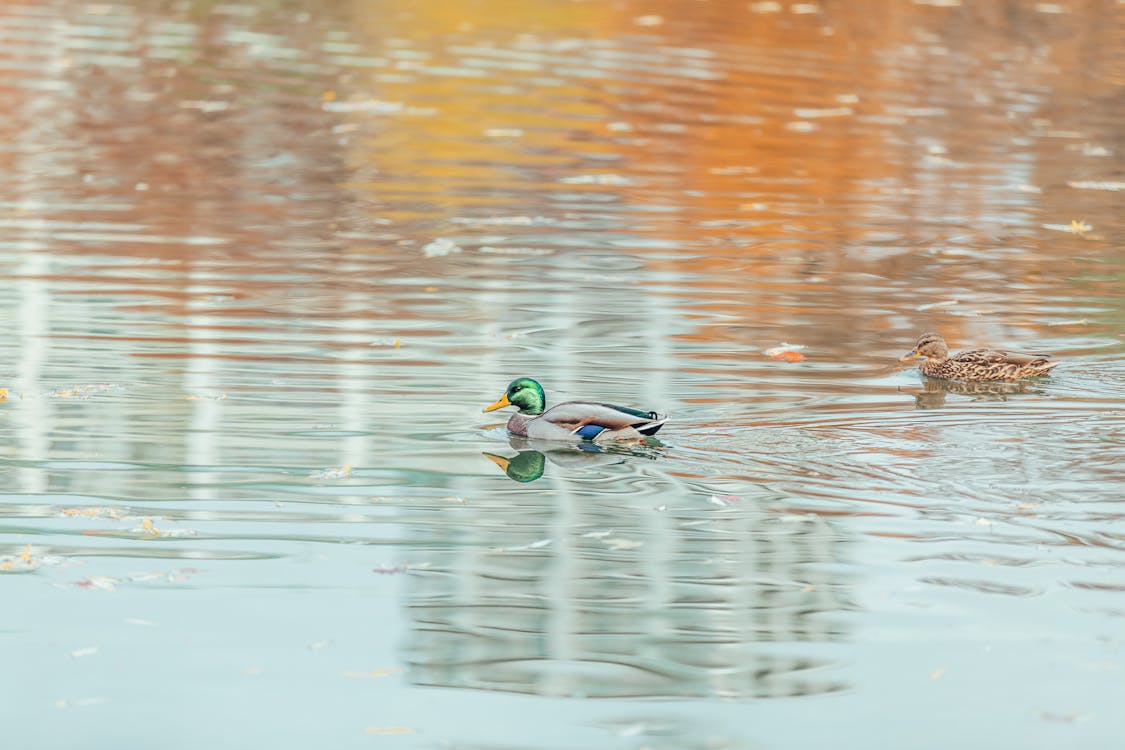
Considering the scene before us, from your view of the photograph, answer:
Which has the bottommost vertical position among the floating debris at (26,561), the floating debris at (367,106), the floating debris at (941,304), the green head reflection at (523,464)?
the floating debris at (941,304)

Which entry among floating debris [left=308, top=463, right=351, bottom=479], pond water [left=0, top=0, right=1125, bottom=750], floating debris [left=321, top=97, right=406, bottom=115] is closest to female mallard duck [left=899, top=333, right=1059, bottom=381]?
pond water [left=0, top=0, right=1125, bottom=750]

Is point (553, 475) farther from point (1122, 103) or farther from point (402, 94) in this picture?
point (1122, 103)

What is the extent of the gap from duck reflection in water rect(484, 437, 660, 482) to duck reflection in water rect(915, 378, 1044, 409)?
2.02 meters

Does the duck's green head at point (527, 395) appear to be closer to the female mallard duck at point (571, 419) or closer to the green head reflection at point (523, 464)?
the female mallard duck at point (571, 419)

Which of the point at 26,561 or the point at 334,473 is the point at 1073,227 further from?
the point at 26,561

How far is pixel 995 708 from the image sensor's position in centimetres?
661

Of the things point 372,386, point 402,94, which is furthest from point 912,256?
point 402,94

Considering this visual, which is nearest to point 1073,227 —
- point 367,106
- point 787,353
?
point 787,353

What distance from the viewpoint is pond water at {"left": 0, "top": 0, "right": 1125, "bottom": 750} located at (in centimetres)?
680

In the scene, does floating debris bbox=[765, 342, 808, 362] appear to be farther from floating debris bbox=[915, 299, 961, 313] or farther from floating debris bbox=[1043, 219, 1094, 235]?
floating debris bbox=[1043, 219, 1094, 235]

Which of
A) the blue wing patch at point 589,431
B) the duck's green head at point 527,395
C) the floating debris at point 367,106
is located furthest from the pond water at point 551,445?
the floating debris at point 367,106

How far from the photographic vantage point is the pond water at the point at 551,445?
680 cm

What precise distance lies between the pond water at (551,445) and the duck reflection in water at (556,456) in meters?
0.06

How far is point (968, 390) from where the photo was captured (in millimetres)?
11648
